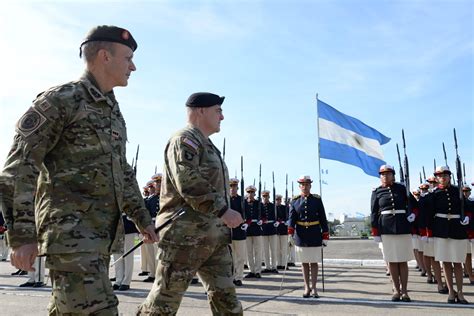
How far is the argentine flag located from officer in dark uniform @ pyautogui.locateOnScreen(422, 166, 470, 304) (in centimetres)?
261

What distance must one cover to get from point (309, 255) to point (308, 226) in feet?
1.79

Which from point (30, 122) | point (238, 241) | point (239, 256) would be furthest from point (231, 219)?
point (238, 241)

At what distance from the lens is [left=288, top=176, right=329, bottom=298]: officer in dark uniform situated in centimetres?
825

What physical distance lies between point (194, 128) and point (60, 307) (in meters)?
2.13

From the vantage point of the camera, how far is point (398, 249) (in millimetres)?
7734

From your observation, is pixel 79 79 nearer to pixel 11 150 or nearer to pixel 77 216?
pixel 11 150

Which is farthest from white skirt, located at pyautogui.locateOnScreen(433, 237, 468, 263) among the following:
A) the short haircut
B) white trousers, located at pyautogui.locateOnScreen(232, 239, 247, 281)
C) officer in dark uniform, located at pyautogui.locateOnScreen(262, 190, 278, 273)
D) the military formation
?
the short haircut

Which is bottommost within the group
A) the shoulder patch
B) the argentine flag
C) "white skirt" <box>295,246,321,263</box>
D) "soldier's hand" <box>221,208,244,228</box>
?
"white skirt" <box>295,246,321,263</box>

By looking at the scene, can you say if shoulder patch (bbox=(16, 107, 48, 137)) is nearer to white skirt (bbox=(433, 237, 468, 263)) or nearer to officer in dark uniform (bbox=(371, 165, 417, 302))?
officer in dark uniform (bbox=(371, 165, 417, 302))

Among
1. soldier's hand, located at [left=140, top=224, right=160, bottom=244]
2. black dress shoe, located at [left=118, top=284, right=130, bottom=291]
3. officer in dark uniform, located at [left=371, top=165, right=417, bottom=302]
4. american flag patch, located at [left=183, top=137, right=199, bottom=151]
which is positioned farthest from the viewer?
black dress shoe, located at [left=118, top=284, right=130, bottom=291]

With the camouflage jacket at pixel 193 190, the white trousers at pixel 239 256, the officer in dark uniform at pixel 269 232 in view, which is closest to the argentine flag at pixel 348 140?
the white trousers at pixel 239 256

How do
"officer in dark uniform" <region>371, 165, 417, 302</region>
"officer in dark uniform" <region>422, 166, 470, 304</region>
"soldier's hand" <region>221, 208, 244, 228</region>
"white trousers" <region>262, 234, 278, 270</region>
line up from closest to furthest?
"soldier's hand" <region>221, 208, 244, 228</region>
"officer in dark uniform" <region>422, 166, 470, 304</region>
"officer in dark uniform" <region>371, 165, 417, 302</region>
"white trousers" <region>262, 234, 278, 270</region>

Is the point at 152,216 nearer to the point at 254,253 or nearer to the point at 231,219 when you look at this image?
the point at 254,253

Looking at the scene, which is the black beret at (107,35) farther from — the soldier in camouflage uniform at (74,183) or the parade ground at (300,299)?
the parade ground at (300,299)
